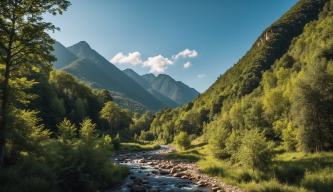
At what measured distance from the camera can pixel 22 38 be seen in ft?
77.3

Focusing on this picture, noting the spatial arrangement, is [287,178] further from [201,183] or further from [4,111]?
[4,111]

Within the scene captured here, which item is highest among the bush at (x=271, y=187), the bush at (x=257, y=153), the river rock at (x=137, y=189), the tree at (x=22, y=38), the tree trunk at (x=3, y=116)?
the tree at (x=22, y=38)

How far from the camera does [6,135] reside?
2133 centimetres

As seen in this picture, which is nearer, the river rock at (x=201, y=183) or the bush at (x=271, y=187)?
the bush at (x=271, y=187)

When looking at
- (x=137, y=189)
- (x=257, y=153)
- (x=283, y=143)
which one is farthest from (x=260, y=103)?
(x=137, y=189)

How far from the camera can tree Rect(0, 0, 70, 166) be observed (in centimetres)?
2280

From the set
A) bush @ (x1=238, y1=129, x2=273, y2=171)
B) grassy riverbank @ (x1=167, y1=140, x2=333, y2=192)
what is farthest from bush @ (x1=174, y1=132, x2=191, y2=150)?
bush @ (x1=238, y1=129, x2=273, y2=171)

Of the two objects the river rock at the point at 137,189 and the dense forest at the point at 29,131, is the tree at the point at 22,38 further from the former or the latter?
the river rock at the point at 137,189

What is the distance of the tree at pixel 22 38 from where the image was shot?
22.8 meters

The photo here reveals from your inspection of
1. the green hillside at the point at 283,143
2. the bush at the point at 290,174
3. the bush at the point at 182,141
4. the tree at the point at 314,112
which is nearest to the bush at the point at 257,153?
the green hillside at the point at 283,143

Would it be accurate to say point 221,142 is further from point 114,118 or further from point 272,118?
point 114,118

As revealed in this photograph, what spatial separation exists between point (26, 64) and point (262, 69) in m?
190

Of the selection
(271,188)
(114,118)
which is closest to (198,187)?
(271,188)

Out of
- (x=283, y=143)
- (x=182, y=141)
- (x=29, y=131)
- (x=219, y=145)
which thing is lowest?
(x=182, y=141)
